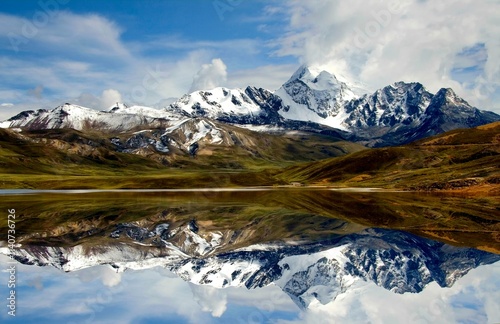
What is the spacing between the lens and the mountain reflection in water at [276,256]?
34.6 m

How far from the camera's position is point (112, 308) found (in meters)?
31.9

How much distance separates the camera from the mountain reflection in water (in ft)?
113

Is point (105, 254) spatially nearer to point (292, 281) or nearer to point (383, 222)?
point (292, 281)

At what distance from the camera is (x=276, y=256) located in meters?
50.4

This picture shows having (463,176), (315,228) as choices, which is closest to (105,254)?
(315,228)

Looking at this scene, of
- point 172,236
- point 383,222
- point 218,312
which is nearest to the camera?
point 218,312

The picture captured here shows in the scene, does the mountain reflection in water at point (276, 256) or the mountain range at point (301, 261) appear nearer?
the mountain reflection in water at point (276, 256)

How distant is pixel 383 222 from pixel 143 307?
179 feet

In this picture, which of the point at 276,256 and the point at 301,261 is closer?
the point at 301,261

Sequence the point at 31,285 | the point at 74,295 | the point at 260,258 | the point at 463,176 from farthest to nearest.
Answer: the point at 463,176
the point at 260,258
the point at 31,285
the point at 74,295

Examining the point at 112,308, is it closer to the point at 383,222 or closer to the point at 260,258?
the point at 260,258

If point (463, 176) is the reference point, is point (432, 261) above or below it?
below

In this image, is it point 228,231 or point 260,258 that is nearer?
point 260,258

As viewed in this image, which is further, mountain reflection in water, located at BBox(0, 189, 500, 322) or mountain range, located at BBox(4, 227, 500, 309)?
mountain range, located at BBox(4, 227, 500, 309)
